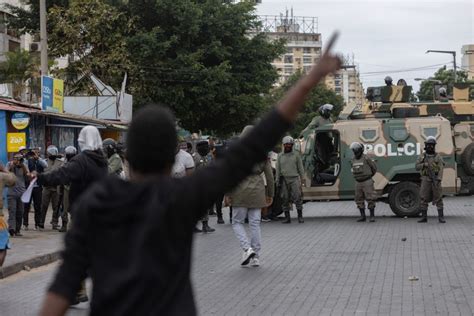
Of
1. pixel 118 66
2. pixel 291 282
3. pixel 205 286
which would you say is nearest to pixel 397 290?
pixel 291 282

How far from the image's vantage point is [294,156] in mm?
18250

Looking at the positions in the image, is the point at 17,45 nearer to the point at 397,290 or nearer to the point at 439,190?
the point at 439,190

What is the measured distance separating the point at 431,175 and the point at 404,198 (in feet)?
5.54

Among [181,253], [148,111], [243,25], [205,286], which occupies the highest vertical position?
[243,25]

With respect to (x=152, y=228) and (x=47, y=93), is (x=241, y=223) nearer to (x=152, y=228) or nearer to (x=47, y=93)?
(x=152, y=228)

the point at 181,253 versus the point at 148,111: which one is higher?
the point at 148,111

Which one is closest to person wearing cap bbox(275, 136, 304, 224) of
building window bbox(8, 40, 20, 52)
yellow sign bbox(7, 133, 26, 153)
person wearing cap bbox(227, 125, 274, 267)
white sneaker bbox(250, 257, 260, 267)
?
yellow sign bbox(7, 133, 26, 153)

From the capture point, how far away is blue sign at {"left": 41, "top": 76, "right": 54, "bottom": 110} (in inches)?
895

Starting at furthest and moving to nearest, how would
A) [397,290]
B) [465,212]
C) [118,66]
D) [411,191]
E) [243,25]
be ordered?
[243,25]
[118,66]
[465,212]
[411,191]
[397,290]

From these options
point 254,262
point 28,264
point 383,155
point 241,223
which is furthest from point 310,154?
point 28,264

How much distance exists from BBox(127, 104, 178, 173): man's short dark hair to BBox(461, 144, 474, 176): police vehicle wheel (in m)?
19.5

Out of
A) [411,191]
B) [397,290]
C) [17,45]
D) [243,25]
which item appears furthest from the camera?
[17,45]

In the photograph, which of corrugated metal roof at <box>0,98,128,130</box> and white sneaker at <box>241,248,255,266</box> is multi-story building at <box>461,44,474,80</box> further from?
white sneaker at <box>241,248,255,266</box>

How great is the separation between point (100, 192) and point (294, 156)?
15.5m
